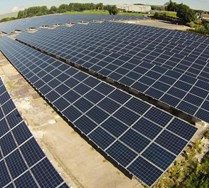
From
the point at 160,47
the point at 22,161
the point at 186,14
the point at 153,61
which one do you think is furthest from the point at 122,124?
the point at 186,14

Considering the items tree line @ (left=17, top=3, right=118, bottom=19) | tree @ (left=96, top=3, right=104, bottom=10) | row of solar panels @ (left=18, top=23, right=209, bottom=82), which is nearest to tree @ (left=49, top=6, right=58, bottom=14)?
tree line @ (left=17, top=3, right=118, bottom=19)

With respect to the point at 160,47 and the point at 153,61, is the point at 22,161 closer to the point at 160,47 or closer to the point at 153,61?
the point at 153,61

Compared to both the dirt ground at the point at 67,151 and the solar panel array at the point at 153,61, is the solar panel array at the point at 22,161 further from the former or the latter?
the solar panel array at the point at 153,61

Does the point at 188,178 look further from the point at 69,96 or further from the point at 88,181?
the point at 69,96

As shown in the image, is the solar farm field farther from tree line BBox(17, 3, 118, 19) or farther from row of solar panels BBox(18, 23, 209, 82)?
tree line BBox(17, 3, 118, 19)

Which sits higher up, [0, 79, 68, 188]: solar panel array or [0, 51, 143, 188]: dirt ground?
[0, 79, 68, 188]: solar panel array

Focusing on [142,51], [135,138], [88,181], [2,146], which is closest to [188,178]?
[135,138]

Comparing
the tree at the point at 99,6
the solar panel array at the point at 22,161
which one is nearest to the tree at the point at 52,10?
the tree at the point at 99,6
